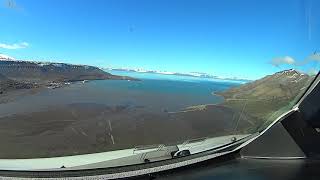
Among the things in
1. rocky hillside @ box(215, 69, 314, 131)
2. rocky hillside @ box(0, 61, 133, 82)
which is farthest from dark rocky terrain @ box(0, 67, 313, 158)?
rocky hillside @ box(0, 61, 133, 82)

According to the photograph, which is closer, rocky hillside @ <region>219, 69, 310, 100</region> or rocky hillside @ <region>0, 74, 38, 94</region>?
rocky hillside @ <region>0, 74, 38, 94</region>

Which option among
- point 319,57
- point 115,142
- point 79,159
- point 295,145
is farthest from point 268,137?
point 79,159

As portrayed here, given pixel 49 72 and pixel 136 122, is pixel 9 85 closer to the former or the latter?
pixel 49 72

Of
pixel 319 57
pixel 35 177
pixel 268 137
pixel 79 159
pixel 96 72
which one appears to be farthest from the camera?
pixel 268 137

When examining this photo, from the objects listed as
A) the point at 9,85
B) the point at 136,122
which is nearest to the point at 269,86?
the point at 136,122

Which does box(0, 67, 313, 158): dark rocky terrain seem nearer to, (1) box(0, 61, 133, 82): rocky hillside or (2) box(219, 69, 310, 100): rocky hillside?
(2) box(219, 69, 310, 100): rocky hillside

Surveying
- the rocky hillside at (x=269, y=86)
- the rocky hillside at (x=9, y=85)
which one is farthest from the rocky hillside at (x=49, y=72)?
the rocky hillside at (x=269, y=86)

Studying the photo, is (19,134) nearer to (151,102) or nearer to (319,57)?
(151,102)
